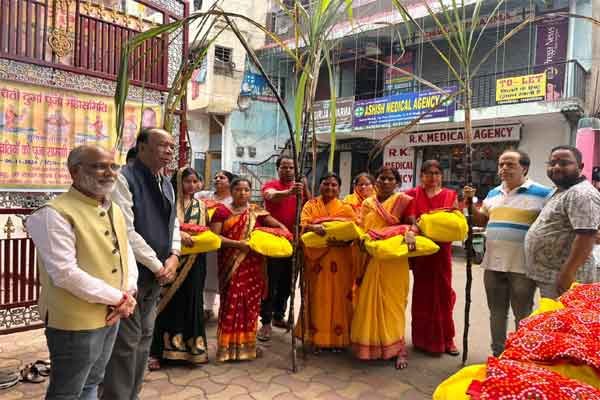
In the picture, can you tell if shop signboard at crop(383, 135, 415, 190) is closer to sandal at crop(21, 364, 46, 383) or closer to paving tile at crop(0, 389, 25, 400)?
sandal at crop(21, 364, 46, 383)

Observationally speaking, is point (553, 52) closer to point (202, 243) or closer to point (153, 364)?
point (202, 243)

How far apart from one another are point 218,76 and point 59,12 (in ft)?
45.1

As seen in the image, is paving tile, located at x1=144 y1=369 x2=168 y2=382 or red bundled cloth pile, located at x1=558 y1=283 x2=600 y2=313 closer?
red bundled cloth pile, located at x1=558 y1=283 x2=600 y2=313

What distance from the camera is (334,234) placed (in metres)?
3.29

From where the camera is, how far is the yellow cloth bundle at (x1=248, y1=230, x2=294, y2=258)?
3271mm

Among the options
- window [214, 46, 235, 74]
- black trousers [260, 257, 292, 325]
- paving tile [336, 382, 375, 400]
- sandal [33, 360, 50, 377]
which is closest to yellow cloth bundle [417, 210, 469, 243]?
paving tile [336, 382, 375, 400]

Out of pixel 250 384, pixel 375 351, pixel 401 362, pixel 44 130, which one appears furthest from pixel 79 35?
pixel 401 362

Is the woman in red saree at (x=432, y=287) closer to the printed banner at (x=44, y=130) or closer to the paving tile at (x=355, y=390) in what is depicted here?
the paving tile at (x=355, y=390)

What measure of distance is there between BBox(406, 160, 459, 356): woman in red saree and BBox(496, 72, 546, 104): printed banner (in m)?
8.04

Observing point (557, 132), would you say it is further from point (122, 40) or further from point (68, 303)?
point (68, 303)

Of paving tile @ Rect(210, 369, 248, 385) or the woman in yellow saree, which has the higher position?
the woman in yellow saree

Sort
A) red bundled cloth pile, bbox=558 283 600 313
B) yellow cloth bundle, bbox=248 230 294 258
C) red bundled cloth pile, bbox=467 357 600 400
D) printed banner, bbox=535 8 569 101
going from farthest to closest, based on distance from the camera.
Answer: printed banner, bbox=535 8 569 101 < yellow cloth bundle, bbox=248 230 294 258 < red bundled cloth pile, bbox=558 283 600 313 < red bundled cloth pile, bbox=467 357 600 400

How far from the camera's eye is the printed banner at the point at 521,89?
1003 centimetres

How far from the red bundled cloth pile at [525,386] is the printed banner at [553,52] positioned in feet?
34.7
